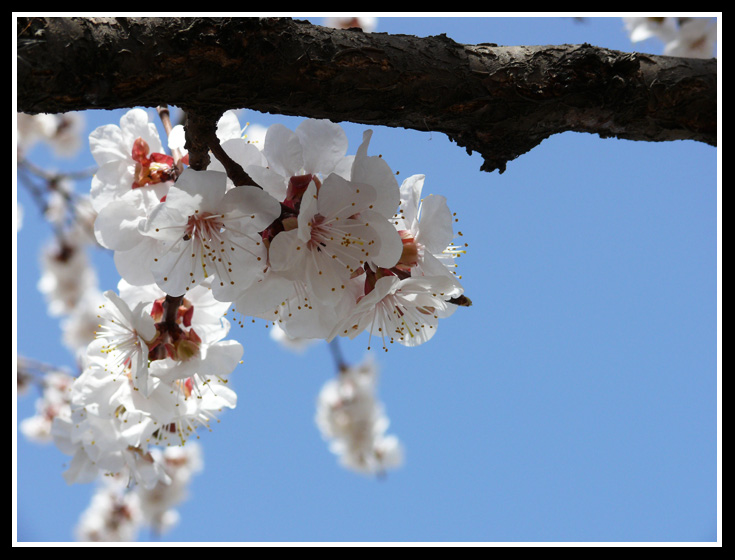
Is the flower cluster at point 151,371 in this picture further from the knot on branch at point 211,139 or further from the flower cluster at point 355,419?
the flower cluster at point 355,419

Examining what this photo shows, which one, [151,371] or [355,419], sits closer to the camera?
[151,371]

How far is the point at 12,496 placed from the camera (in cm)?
164

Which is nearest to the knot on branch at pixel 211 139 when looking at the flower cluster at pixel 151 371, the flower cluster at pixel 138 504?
the flower cluster at pixel 151 371

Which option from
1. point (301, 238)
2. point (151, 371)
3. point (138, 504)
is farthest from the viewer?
point (138, 504)

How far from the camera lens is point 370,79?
1232mm

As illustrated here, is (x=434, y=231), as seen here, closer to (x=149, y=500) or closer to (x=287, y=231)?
(x=287, y=231)

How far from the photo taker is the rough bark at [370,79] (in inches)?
41.7

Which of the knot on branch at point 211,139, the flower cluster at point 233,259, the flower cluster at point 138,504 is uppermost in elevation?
the knot on branch at point 211,139

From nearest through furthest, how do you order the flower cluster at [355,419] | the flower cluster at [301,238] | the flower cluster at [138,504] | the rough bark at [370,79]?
the rough bark at [370,79], the flower cluster at [301,238], the flower cluster at [138,504], the flower cluster at [355,419]

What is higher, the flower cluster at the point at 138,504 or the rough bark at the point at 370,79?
the rough bark at the point at 370,79

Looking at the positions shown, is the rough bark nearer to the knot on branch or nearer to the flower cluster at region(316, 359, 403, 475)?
the knot on branch

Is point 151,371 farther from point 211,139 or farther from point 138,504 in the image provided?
point 138,504

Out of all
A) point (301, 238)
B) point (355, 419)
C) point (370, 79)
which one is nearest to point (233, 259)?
point (301, 238)

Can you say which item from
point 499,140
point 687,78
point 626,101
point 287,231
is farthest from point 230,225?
point 687,78
